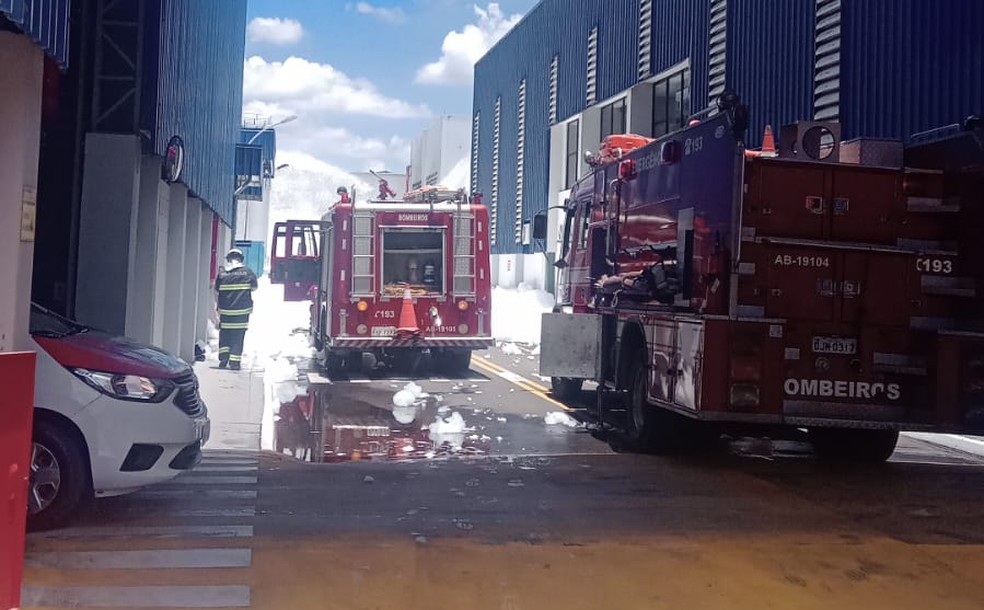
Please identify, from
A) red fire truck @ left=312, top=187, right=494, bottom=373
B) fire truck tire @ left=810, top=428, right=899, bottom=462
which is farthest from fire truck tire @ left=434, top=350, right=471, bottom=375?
fire truck tire @ left=810, top=428, right=899, bottom=462

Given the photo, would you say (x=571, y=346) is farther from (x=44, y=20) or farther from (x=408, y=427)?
(x=44, y=20)

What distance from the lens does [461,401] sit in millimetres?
14211

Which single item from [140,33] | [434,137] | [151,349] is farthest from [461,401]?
A: [434,137]

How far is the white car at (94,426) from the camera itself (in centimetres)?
619

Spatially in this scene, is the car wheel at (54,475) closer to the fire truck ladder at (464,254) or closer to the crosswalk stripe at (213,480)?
the crosswalk stripe at (213,480)

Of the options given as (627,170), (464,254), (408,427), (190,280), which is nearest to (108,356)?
(408,427)

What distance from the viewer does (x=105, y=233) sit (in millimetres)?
11383

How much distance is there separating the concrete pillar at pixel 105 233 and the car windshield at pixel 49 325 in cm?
429

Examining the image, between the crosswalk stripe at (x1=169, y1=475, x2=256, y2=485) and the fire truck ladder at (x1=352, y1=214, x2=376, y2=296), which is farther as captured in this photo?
the fire truck ladder at (x1=352, y1=214, x2=376, y2=296)

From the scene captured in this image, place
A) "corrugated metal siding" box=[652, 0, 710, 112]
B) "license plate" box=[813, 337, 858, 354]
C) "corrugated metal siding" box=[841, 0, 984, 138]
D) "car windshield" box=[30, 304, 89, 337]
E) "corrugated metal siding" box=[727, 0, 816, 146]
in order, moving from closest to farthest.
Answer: "car windshield" box=[30, 304, 89, 337] → "license plate" box=[813, 337, 858, 354] → "corrugated metal siding" box=[841, 0, 984, 138] → "corrugated metal siding" box=[727, 0, 816, 146] → "corrugated metal siding" box=[652, 0, 710, 112]

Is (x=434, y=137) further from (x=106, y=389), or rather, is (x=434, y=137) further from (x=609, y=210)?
(x=106, y=389)

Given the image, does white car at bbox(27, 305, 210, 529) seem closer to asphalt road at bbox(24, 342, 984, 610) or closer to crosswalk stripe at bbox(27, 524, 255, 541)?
crosswalk stripe at bbox(27, 524, 255, 541)

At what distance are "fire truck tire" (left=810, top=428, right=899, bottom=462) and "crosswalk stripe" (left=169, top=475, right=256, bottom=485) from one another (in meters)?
5.66

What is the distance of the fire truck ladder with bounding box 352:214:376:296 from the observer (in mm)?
16156
